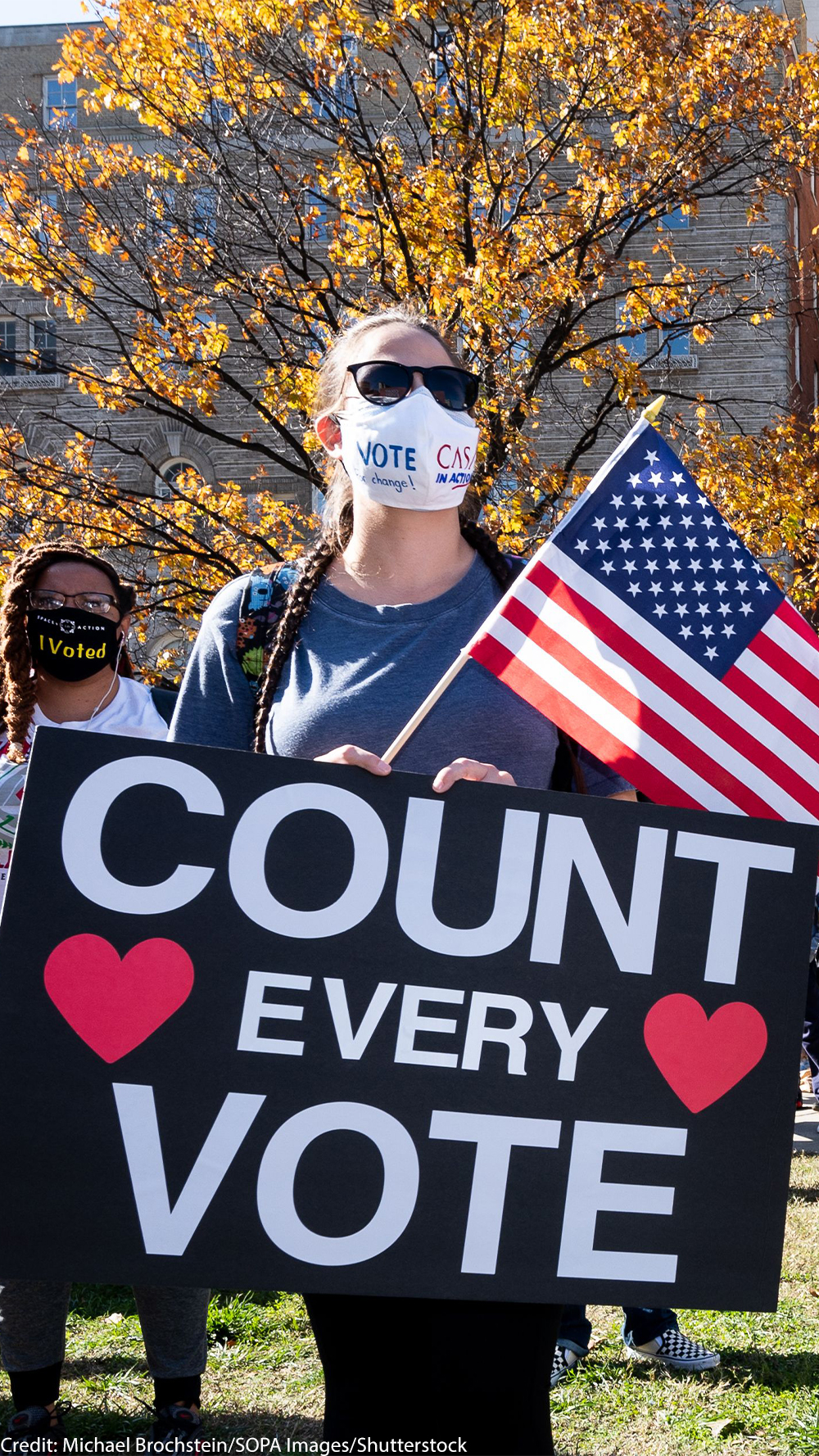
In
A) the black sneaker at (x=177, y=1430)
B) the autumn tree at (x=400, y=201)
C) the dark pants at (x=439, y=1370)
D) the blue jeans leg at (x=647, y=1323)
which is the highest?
the autumn tree at (x=400, y=201)

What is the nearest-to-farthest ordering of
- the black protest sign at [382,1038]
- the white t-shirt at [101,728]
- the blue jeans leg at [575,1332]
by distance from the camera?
1. the black protest sign at [382,1038]
2. the white t-shirt at [101,728]
3. the blue jeans leg at [575,1332]

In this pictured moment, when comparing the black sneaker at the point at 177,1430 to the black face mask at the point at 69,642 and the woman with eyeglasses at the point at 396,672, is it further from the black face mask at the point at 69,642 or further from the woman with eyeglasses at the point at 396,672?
the black face mask at the point at 69,642

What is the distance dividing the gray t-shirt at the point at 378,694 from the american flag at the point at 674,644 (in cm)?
10

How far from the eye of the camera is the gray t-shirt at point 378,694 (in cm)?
207

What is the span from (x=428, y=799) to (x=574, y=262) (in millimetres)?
8600

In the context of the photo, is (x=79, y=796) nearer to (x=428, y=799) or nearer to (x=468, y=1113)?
(x=428, y=799)

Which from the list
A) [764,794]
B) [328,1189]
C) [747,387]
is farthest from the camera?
[747,387]

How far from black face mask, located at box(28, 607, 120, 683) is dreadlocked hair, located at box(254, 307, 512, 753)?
1495 mm

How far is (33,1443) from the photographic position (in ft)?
10.3

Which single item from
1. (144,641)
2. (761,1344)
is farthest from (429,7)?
(761,1344)

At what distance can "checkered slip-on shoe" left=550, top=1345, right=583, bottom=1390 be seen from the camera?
156 inches

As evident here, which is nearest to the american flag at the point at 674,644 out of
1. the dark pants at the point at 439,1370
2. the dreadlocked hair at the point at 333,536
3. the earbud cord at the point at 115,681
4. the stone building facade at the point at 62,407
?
the dreadlocked hair at the point at 333,536

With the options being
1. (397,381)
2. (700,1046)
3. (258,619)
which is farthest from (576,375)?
(700,1046)

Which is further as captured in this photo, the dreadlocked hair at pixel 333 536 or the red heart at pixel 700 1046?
the dreadlocked hair at pixel 333 536
